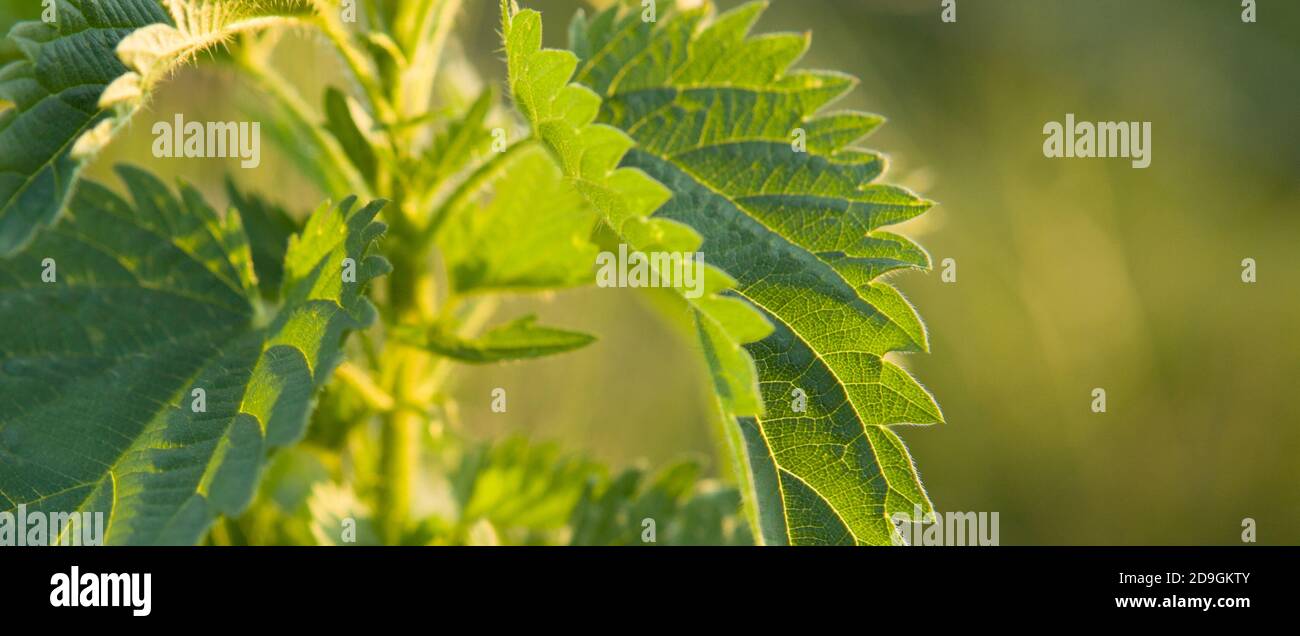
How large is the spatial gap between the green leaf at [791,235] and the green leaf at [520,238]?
0.15m

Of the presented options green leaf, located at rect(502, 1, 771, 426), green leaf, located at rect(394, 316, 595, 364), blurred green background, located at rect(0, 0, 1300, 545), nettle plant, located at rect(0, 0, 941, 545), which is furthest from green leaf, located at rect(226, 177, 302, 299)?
blurred green background, located at rect(0, 0, 1300, 545)

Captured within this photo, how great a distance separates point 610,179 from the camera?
3.44 ft

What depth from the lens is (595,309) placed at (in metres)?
3.99

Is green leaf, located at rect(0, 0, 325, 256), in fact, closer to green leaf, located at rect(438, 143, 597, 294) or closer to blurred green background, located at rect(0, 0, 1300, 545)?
green leaf, located at rect(438, 143, 597, 294)

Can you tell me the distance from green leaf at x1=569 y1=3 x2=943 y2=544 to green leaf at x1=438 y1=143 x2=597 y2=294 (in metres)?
0.15

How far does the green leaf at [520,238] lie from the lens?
4.77 ft

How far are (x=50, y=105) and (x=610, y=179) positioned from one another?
1.77 feet

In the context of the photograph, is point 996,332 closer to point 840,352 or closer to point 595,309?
point 595,309

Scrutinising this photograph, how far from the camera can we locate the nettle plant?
3.39 ft

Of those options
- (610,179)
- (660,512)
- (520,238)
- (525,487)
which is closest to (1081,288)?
(660,512)
